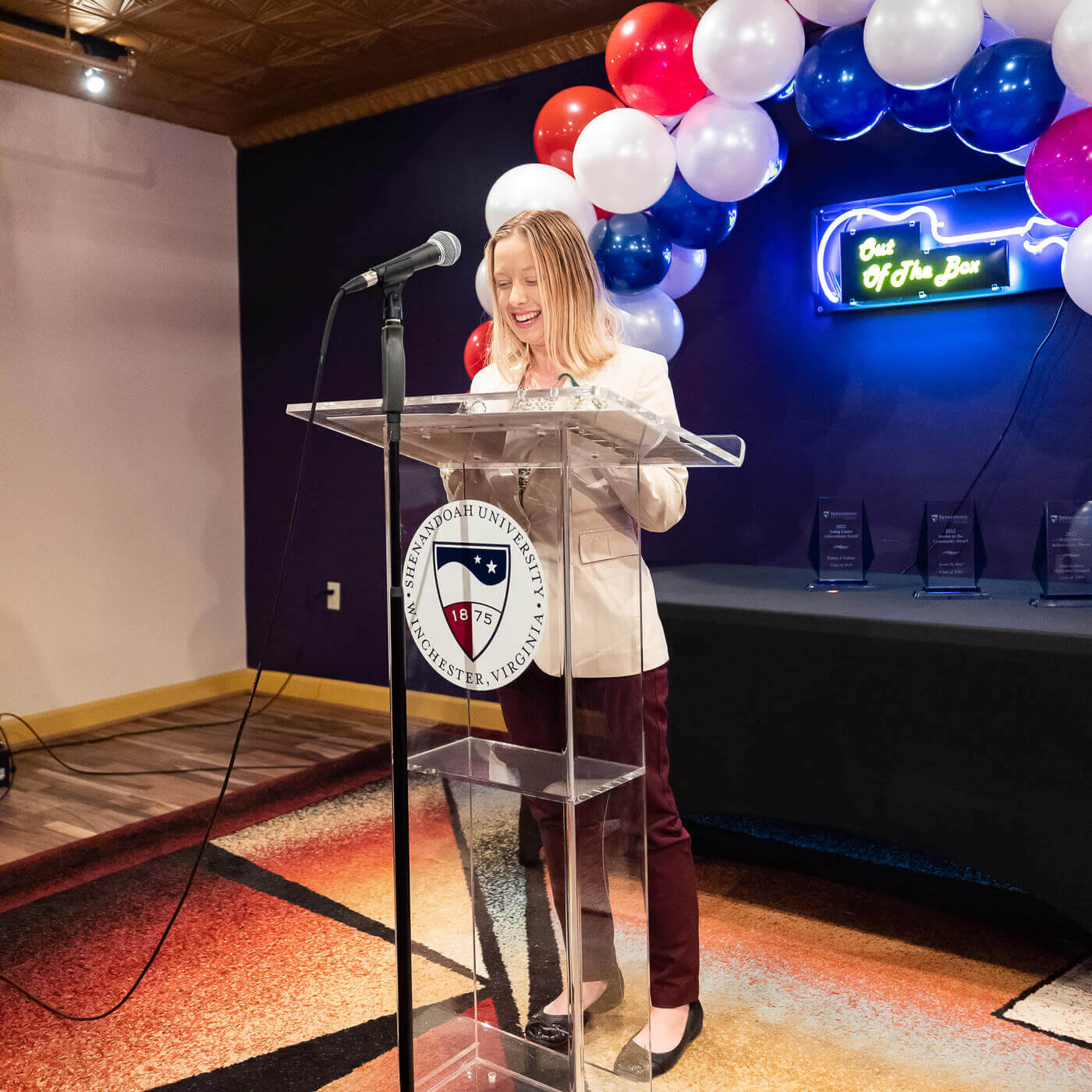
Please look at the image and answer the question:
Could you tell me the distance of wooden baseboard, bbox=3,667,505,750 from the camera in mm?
4090

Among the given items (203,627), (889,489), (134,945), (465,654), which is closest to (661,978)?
(465,654)

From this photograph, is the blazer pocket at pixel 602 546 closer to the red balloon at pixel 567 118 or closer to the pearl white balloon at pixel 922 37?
the pearl white balloon at pixel 922 37

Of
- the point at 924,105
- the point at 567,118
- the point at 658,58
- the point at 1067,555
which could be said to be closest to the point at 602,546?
the point at 1067,555

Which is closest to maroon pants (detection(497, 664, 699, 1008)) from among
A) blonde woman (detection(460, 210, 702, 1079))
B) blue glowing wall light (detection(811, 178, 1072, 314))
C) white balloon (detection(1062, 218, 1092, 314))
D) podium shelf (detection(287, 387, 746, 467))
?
blonde woman (detection(460, 210, 702, 1079))

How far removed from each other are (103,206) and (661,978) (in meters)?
3.97

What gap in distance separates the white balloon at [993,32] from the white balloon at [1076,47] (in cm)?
26

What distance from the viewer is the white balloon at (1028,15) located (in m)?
2.12

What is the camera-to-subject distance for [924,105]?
2.38 meters

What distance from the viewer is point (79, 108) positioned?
4.24 meters

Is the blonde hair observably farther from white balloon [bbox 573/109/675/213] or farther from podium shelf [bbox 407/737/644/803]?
white balloon [bbox 573/109/675/213]

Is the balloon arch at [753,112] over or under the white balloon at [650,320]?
over

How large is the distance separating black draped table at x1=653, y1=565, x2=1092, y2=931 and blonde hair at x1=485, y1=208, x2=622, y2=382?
3.27 feet

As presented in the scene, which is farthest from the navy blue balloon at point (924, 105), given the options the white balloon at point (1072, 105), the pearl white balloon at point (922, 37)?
the white balloon at point (1072, 105)

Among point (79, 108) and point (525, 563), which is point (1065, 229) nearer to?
point (525, 563)
